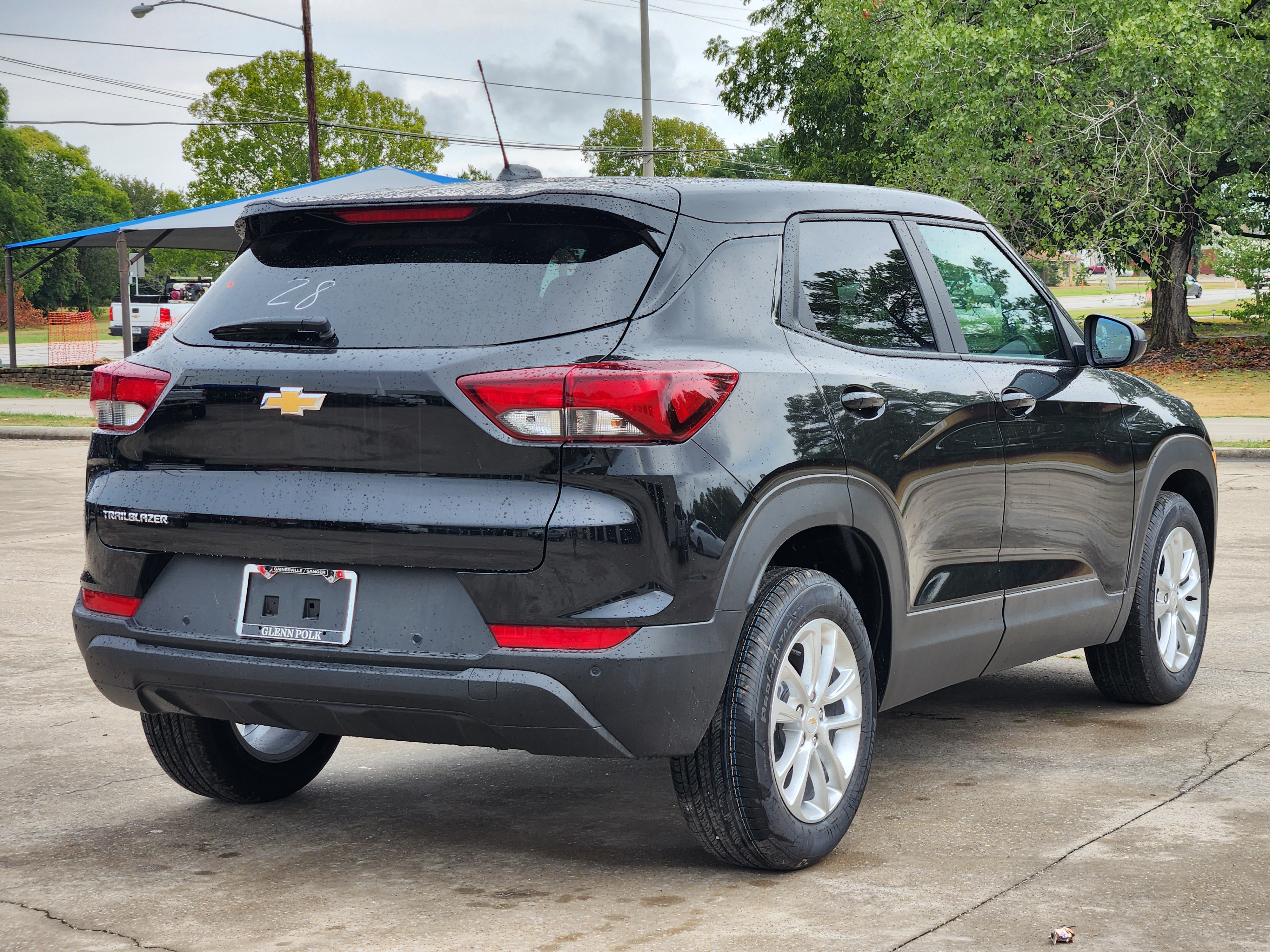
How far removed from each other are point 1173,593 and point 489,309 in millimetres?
3488

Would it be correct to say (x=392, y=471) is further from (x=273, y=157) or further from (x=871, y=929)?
(x=273, y=157)

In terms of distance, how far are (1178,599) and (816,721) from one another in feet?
8.63

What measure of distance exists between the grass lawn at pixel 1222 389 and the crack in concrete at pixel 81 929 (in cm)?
2233

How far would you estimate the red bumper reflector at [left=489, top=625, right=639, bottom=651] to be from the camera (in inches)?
135

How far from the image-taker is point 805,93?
147 ft

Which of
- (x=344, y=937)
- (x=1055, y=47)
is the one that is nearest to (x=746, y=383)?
(x=344, y=937)

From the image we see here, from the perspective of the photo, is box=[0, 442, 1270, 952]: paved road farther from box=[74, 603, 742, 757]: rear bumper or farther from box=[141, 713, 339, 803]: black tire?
box=[74, 603, 742, 757]: rear bumper

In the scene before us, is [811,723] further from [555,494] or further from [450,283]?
[450,283]

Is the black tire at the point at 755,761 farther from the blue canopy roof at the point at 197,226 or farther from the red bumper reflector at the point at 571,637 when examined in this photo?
the blue canopy roof at the point at 197,226

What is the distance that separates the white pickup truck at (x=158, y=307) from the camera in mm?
37188

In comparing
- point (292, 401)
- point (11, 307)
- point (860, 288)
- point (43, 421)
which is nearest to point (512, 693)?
point (292, 401)

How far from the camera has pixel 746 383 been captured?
3.69 m

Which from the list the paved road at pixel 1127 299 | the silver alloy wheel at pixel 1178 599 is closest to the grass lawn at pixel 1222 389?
the silver alloy wheel at pixel 1178 599

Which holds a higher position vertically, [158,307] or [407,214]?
[158,307]
